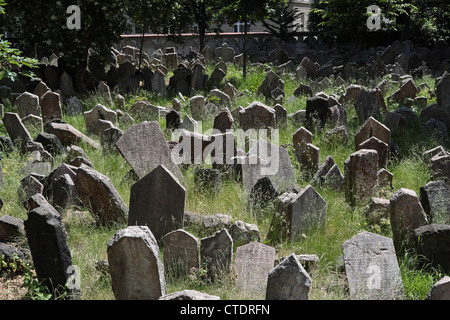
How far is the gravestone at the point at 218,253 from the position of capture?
14.5 feet

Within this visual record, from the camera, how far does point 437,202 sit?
5.34 meters

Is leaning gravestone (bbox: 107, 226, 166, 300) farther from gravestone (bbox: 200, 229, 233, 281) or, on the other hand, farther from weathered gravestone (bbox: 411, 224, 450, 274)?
weathered gravestone (bbox: 411, 224, 450, 274)

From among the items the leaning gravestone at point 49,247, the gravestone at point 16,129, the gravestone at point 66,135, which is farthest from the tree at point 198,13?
the leaning gravestone at point 49,247

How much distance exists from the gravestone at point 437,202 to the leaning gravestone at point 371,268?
45.2 inches

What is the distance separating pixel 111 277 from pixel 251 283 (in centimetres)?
110

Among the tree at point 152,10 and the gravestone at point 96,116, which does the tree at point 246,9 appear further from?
the gravestone at point 96,116

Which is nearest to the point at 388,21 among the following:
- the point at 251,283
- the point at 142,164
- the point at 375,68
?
the point at 375,68

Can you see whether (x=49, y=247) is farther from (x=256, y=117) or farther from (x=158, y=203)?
(x=256, y=117)

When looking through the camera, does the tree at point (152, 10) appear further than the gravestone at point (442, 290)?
Yes

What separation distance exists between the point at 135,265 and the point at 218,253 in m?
0.80

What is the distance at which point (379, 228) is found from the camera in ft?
17.4

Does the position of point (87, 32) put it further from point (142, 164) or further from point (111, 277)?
point (111, 277)

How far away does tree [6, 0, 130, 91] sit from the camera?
12.2 m

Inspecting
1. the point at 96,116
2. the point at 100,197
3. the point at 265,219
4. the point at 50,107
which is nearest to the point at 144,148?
the point at 100,197
